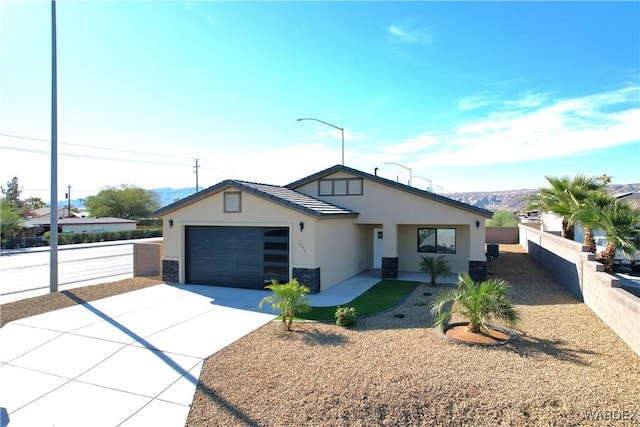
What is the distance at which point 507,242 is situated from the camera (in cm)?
3341

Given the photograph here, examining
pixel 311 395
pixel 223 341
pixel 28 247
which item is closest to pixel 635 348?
pixel 311 395

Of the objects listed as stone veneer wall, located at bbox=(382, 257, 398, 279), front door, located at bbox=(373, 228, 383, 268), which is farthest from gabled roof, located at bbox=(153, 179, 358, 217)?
front door, located at bbox=(373, 228, 383, 268)

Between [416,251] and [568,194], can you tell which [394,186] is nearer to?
[416,251]

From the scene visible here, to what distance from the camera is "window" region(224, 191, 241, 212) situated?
1409 centimetres

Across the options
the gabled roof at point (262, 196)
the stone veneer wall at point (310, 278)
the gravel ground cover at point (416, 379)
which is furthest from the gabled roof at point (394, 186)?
the gravel ground cover at point (416, 379)

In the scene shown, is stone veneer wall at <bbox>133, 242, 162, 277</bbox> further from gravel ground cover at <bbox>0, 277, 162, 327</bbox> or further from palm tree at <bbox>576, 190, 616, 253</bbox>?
palm tree at <bbox>576, 190, 616, 253</bbox>

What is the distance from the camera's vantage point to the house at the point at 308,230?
13.4 metres

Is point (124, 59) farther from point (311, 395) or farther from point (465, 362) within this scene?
point (465, 362)

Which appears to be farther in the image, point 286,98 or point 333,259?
point 286,98

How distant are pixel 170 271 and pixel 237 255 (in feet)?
10.2

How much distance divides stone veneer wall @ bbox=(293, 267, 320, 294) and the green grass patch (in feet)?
5.39

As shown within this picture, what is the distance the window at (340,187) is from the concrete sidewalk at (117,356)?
5901 millimetres

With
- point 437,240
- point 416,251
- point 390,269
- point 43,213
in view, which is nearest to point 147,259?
point 390,269

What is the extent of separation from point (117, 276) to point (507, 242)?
30868mm
